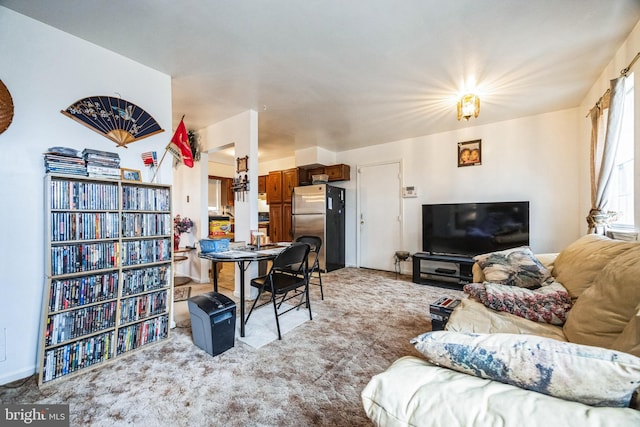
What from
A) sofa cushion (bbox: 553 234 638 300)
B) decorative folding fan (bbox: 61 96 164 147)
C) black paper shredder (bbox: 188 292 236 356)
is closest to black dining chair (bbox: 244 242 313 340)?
black paper shredder (bbox: 188 292 236 356)

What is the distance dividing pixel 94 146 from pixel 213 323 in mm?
1764

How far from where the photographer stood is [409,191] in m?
4.63

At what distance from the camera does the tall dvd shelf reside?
5.62 feet

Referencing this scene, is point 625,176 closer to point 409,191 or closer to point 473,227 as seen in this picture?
point 473,227

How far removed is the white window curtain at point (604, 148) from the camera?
6.80 feet

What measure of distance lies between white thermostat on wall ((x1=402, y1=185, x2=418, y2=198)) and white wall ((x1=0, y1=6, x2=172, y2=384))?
14.3ft

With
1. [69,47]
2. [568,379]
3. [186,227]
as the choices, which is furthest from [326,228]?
[568,379]

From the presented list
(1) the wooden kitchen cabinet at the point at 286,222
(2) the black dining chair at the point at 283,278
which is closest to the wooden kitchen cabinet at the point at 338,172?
(1) the wooden kitchen cabinet at the point at 286,222

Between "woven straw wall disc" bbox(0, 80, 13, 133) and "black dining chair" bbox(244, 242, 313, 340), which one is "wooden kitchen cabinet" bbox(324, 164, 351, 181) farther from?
"woven straw wall disc" bbox(0, 80, 13, 133)

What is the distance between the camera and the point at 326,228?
4.76 meters

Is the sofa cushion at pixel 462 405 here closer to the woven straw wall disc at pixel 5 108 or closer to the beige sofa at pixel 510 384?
the beige sofa at pixel 510 384

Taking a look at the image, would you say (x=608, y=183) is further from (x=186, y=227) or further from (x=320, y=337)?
(x=186, y=227)

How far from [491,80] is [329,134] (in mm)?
2382

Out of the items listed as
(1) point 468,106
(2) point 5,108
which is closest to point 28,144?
(2) point 5,108
